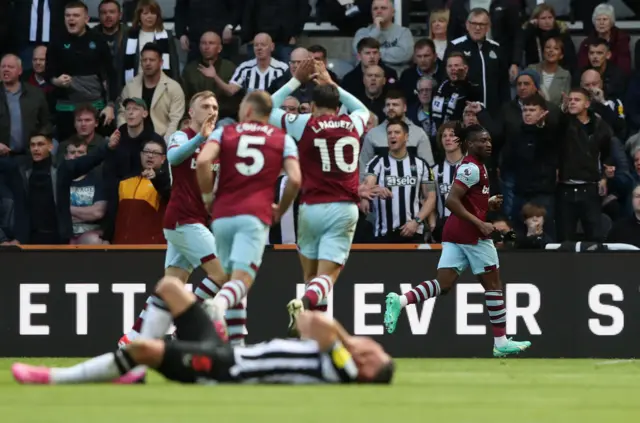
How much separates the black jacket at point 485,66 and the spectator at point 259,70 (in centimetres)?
209

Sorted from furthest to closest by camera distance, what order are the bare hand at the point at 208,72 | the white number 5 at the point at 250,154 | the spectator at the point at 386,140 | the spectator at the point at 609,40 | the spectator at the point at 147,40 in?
the spectator at the point at 609,40
the spectator at the point at 147,40
the bare hand at the point at 208,72
the spectator at the point at 386,140
the white number 5 at the point at 250,154

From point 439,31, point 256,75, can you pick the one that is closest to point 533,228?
point 439,31

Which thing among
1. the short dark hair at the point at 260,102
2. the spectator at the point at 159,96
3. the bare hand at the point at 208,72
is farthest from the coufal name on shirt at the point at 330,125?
the bare hand at the point at 208,72

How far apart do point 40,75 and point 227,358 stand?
1088 centimetres

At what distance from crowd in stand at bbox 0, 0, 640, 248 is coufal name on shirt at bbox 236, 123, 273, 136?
15.6 feet

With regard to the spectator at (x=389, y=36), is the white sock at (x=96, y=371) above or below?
below

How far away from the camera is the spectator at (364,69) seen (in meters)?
17.9

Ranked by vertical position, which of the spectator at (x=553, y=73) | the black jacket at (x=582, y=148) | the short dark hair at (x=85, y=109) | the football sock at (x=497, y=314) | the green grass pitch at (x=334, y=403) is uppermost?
the spectator at (x=553, y=73)

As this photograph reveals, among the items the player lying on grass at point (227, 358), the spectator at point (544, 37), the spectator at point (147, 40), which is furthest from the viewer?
the spectator at point (544, 37)

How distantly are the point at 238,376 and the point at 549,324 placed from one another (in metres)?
7.88

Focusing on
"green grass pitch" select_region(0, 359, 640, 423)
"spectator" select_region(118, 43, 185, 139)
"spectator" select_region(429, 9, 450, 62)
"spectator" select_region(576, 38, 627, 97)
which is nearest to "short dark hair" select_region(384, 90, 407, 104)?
"spectator" select_region(429, 9, 450, 62)

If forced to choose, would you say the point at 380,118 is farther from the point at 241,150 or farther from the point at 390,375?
the point at 390,375

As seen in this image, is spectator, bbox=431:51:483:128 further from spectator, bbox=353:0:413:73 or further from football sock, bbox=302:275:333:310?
football sock, bbox=302:275:333:310

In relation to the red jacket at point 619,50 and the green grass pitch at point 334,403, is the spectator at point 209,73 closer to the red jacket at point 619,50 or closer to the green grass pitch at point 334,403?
the red jacket at point 619,50
